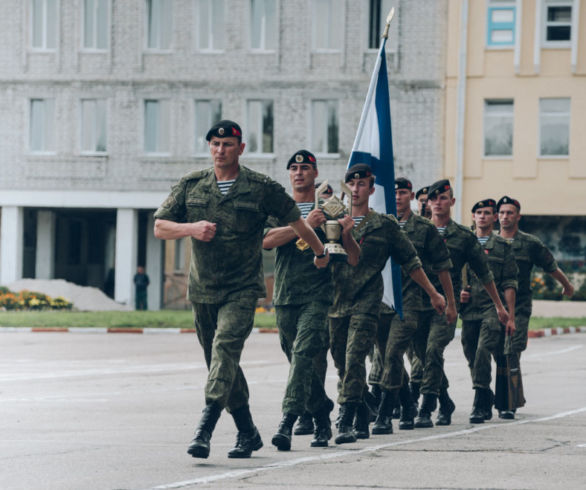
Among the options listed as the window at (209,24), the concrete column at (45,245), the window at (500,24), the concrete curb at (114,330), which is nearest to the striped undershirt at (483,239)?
the concrete curb at (114,330)

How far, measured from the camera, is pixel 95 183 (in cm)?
4172

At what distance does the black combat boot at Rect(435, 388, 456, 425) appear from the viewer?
1173 cm

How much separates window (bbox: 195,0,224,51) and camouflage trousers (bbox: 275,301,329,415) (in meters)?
32.1

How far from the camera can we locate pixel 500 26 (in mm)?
39375

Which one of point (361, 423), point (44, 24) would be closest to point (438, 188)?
point (361, 423)

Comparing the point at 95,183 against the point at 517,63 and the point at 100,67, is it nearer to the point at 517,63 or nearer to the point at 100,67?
the point at 100,67

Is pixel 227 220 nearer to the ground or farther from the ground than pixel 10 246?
farther from the ground

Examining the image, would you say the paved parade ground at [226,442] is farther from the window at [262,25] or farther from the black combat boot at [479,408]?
the window at [262,25]

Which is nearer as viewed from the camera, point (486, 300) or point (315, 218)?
point (315, 218)

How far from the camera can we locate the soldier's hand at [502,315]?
12.5m

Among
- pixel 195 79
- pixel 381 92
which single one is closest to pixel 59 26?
pixel 195 79

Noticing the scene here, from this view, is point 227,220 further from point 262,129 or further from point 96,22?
point 96,22

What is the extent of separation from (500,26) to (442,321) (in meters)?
28.7

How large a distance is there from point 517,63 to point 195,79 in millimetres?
9427
